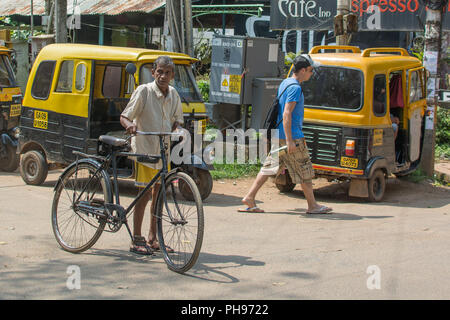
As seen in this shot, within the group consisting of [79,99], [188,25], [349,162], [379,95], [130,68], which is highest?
[188,25]

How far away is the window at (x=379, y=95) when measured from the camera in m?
8.88

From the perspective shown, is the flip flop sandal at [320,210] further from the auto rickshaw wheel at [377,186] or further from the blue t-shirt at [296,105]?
the auto rickshaw wheel at [377,186]

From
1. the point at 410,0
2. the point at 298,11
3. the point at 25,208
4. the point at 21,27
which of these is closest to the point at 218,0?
the point at 298,11

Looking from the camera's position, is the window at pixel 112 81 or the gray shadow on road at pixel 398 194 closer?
the gray shadow on road at pixel 398 194

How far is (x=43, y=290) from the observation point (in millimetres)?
4730

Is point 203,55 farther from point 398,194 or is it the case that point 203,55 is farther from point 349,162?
point 349,162

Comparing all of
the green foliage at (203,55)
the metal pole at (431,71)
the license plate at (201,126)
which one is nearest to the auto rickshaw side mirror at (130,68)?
the license plate at (201,126)

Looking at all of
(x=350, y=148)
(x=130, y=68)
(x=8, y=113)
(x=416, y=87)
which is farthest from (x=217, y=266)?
(x=8, y=113)

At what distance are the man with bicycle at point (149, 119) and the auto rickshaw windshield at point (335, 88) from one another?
372 cm

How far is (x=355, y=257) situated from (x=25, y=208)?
415 cm

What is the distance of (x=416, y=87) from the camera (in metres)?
9.99

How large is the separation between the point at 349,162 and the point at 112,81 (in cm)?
360

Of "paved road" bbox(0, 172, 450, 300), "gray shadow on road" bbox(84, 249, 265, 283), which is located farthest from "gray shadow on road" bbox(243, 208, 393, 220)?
"gray shadow on road" bbox(84, 249, 265, 283)

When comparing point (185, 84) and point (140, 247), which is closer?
point (140, 247)
